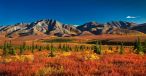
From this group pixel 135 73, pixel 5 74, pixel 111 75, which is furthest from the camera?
pixel 5 74

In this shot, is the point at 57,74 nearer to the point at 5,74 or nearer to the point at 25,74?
the point at 25,74

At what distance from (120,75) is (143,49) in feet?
135

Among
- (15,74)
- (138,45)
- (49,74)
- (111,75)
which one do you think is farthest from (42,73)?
(138,45)

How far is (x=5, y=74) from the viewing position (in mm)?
12000

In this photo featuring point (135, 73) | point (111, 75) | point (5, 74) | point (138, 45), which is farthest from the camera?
point (138, 45)

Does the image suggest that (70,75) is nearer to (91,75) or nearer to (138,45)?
(91,75)

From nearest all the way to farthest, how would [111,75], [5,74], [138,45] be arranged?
[111,75] < [5,74] < [138,45]

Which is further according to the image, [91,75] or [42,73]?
[42,73]

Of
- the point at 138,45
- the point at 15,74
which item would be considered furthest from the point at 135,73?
the point at 138,45

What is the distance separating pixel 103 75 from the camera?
10.4 m

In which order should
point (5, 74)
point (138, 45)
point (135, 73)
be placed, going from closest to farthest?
point (135, 73)
point (5, 74)
point (138, 45)

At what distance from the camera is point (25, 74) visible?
37.0 ft

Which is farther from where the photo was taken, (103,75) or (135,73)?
(135,73)

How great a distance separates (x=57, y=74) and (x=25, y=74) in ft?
4.87
